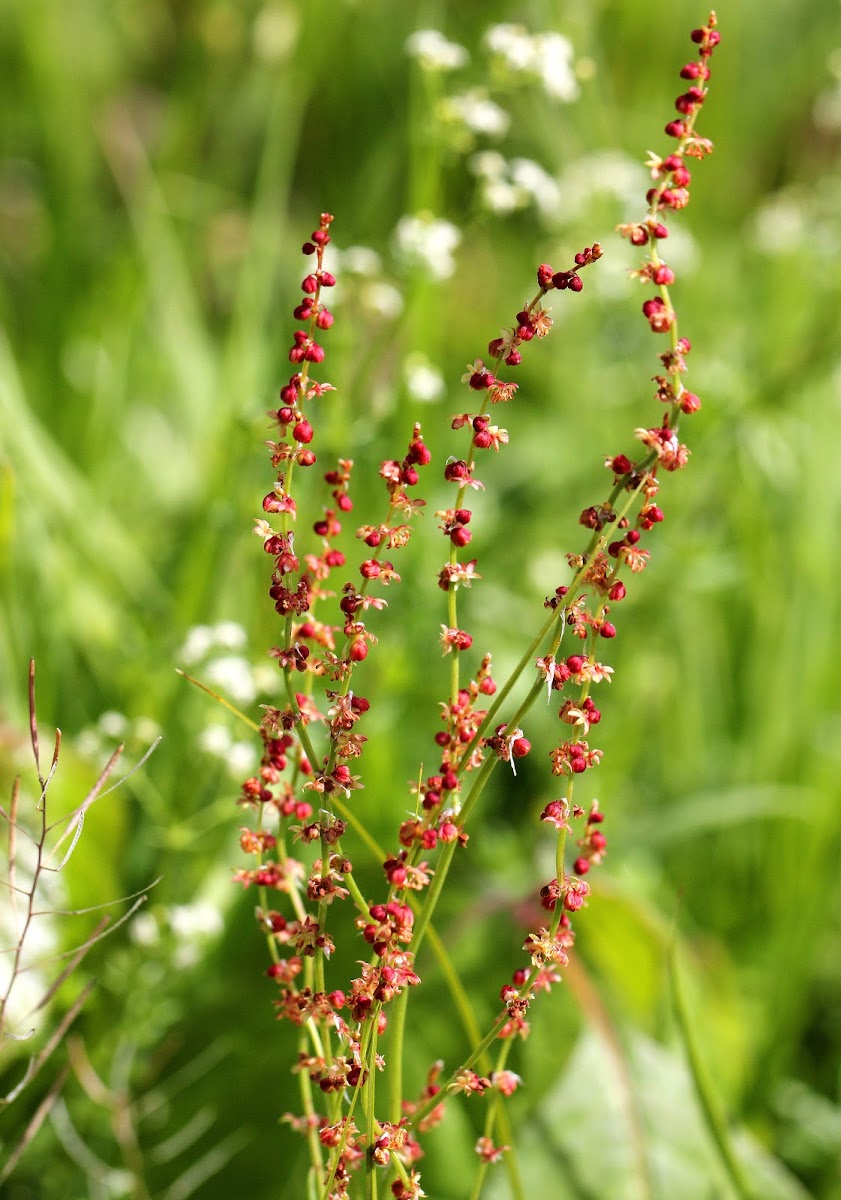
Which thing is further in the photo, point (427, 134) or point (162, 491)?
point (162, 491)

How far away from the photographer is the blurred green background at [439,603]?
5.41 ft

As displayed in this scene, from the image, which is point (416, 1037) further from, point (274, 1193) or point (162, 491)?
point (162, 491)

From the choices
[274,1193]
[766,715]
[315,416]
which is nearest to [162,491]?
[315,416]

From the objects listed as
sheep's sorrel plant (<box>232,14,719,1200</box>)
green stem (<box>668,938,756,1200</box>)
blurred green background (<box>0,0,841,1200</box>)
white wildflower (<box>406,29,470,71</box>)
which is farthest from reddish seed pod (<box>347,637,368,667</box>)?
white wildflower (<box>406,29,470,71</box>)

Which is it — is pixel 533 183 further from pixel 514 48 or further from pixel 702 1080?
pixel 702 1080

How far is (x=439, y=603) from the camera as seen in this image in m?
2.14

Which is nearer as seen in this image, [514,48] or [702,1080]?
[702,1080]

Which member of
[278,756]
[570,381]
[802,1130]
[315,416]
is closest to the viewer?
[278,756]

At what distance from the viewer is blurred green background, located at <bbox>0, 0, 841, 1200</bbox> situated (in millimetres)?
1649

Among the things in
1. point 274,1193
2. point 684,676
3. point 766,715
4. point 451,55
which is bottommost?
point 274,1193

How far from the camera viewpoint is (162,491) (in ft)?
9.16

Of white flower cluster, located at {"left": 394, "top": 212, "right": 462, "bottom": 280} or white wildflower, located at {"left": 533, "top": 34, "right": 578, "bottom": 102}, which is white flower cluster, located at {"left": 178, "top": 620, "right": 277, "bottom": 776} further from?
white wildflower, located at {"left": 533, "top": 34, "right": 578, "bottom": 102}

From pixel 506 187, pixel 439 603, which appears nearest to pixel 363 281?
pixel 506 187

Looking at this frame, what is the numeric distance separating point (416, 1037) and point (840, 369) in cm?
155
